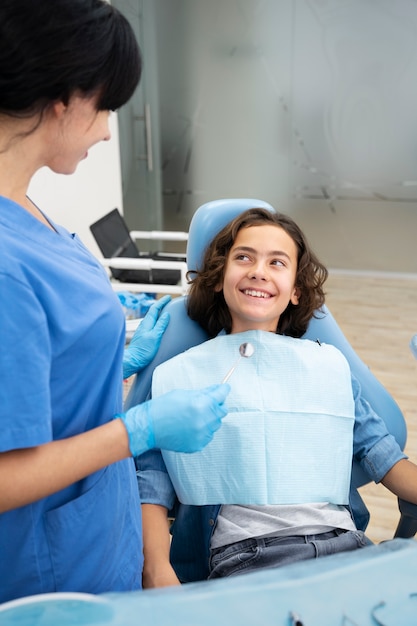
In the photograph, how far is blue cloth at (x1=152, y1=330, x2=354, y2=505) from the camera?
3.81 feet

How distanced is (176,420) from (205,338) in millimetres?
613

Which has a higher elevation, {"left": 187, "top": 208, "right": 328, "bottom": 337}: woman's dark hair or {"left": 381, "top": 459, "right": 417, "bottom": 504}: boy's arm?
{"left": 187, "top": 208, "right": 328, "bottom": 337}: woman's dark hair

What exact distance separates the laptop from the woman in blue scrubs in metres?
2.42

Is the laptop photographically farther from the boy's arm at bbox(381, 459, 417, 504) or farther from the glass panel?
the boy's arm at bbox(381, 459, 417, 504)

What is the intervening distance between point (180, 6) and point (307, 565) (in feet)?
13.8

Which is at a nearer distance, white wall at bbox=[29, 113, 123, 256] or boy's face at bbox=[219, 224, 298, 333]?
boy's face at bbox=[219, 224, 298, 333]

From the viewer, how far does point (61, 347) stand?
721 millimetres

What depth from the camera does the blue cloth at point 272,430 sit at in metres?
1.16

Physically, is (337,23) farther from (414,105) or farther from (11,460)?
(11,460)

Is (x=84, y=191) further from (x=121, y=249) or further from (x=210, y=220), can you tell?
(x=210, y=220)

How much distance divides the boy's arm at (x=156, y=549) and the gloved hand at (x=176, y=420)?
31cm

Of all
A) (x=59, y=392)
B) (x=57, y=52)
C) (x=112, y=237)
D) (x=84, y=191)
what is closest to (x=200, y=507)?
(x=59, y=392)

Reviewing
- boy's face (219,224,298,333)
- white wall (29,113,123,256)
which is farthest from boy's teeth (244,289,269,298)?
white wall (29,113,123,256)

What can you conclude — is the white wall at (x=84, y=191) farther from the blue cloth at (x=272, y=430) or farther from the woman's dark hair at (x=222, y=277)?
the blue cloth at (x=272, y=430)
